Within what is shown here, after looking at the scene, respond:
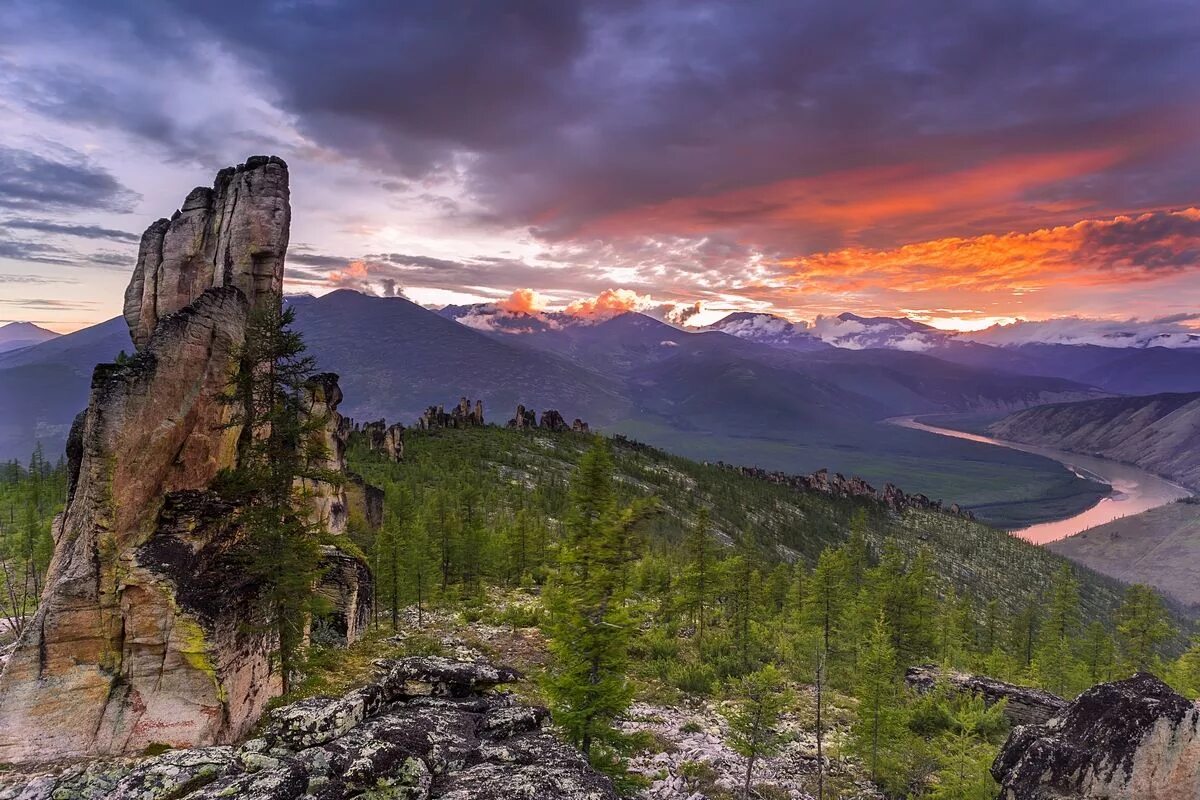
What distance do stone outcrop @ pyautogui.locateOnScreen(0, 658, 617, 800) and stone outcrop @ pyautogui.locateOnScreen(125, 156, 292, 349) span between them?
1952 centimetres

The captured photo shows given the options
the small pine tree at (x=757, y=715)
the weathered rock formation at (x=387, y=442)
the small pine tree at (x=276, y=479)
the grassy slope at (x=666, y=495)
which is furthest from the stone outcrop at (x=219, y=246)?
the weathered rock formation at (x=387, y=442)

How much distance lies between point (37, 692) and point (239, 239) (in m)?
19.9

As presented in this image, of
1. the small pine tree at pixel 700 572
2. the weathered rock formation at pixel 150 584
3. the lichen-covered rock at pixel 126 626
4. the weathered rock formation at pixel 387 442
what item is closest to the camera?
the lichen-covered rock at pixel 126 626

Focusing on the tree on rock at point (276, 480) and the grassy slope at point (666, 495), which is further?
the grassy slope at point (666, 495)

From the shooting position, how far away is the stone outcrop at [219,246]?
90.0ft

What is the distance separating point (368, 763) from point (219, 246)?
26887 millimetres

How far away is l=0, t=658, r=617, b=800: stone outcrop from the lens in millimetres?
11930

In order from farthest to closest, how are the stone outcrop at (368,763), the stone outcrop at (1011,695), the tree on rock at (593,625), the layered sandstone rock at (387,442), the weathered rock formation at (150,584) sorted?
the layered sandstone rock at (387,442), the stone outcrop at (1011,695), the tree on rock at (593,625), the weathered rock formation at (150,584), the stone outcrop at (368,763)

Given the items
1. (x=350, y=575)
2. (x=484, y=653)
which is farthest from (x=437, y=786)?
(x=484, y=653)

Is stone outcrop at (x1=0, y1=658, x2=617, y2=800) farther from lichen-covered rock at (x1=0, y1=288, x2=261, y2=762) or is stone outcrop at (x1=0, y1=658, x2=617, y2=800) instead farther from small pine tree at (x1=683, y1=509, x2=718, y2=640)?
small pine tree at (x1=683, y1=509, x2=718, y2=640)

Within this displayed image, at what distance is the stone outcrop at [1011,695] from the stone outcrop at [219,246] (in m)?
43.2

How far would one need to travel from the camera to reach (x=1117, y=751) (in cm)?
1398

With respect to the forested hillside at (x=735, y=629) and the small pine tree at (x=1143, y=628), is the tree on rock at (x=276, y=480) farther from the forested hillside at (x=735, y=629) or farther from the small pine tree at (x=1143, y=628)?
the small pine tree at (x=1143, y=628)

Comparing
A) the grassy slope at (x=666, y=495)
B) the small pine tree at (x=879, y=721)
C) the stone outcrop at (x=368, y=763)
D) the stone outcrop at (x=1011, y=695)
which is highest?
the stone outcrop at (x=368, y=763)
